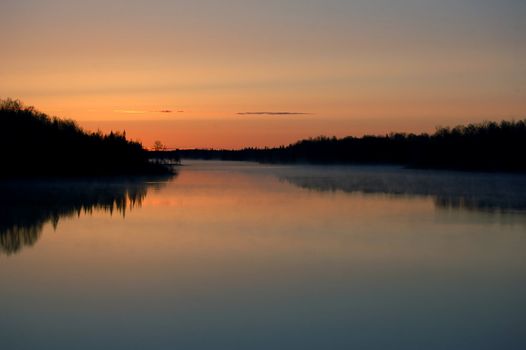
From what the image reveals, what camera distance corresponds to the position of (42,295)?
790cm


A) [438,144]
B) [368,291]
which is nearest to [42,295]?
[368,291]

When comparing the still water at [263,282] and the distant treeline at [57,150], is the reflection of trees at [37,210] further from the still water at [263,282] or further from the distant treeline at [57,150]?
the distant treeline at [57,150]

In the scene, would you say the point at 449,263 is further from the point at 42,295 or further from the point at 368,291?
the point at 42,295

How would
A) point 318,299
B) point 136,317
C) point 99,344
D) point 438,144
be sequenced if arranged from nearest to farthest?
point 99,344, point 136,317, point 318,299, point 438,144

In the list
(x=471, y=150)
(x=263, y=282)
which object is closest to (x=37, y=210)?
(x=263, y=282)

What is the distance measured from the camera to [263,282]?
8.61m

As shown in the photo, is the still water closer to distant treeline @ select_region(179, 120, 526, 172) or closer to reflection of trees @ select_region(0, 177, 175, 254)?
reflection of trees @ select_region(0, 177, 175, 254)

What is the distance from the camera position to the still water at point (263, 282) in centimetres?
622

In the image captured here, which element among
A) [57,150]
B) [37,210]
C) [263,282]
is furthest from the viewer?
[57,150]

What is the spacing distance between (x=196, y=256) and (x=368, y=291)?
144 inches

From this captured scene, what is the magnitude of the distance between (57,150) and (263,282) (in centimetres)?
4101

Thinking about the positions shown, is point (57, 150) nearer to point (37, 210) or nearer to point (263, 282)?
point (37, 210)

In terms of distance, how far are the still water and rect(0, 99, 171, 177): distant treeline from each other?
2815 centimetres

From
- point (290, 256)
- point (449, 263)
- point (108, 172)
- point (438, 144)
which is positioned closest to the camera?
point (449, 263)
